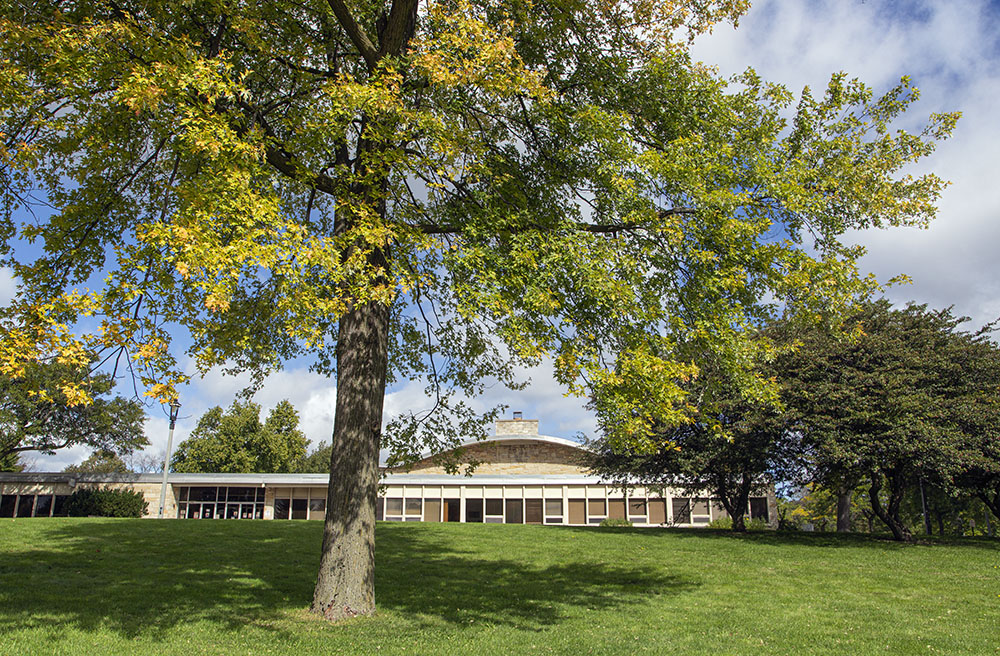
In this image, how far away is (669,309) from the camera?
10641mm

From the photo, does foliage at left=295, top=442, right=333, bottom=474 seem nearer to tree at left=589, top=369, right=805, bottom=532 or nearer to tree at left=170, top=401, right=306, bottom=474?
tree at left=170, top=401, right=306, bottom=474

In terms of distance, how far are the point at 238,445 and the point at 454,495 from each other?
85.0ft

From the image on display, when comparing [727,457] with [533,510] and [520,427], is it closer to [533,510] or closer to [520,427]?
[533,510]

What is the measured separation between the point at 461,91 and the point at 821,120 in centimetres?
565

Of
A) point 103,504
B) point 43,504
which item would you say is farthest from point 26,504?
point 103,504

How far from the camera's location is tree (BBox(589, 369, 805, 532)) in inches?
930

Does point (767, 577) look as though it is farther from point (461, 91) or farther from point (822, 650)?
point (461, 91)

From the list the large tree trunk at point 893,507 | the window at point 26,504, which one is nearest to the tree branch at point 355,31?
the large tree trunk at point 893,507

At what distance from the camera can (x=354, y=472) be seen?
32.9 feet

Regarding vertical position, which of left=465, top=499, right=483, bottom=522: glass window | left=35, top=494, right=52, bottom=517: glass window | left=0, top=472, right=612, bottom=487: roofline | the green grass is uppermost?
left=0, top=472, right=612, bottom=487: roofline

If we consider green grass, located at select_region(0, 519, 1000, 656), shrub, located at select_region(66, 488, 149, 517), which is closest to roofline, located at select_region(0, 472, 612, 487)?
shrub, located at select_region(66, 488, 149, 517)

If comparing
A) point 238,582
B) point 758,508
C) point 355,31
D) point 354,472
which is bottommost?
point 238,582

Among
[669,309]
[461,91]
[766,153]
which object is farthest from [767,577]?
[461,91]

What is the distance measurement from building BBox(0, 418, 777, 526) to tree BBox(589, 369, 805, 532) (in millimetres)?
11886
